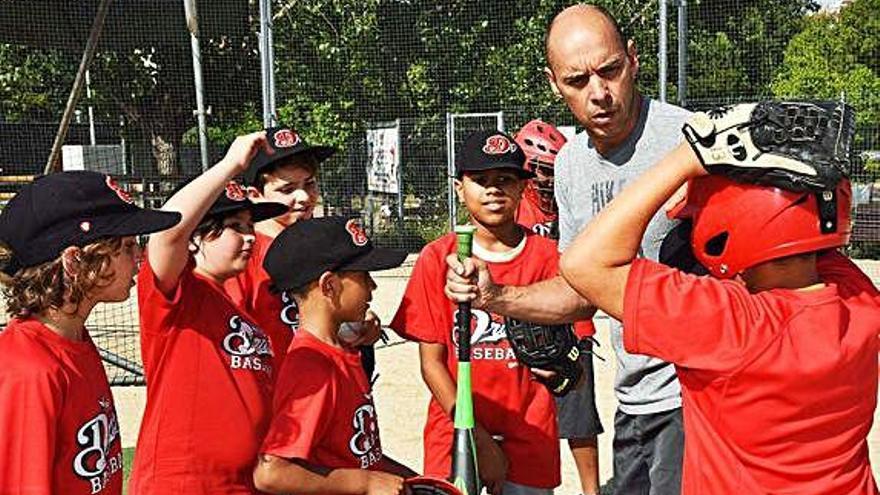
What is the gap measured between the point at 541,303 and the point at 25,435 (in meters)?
1.57

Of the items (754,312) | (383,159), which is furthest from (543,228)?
(383,159)

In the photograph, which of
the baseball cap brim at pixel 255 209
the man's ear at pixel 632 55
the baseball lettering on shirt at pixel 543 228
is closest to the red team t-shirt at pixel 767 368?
the man's ear at pixel 632 55

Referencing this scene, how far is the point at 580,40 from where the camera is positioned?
321cm

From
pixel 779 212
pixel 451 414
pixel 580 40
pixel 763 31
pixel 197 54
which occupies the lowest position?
pixel 451 414

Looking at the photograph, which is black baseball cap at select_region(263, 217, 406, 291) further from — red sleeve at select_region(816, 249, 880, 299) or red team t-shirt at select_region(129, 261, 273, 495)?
red sleeve at select_region(816, 249, 880, 299)

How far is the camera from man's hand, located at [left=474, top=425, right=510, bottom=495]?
375 centimetres

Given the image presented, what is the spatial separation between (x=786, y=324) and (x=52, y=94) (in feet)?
75.7

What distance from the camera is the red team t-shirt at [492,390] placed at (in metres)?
3.96

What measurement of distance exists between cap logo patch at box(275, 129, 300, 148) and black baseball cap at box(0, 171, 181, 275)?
137cm

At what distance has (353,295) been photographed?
10.8 ft

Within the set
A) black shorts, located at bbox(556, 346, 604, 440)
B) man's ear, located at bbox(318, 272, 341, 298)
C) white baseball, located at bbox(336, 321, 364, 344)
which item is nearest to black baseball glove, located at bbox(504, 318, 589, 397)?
white baseball, located at bbox(336, 321, 364, 344)

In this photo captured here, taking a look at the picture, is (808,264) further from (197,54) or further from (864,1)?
(864,1)

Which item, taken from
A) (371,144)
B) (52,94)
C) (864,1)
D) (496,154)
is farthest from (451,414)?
(864,1)

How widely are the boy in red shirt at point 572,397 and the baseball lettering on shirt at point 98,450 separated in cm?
263
